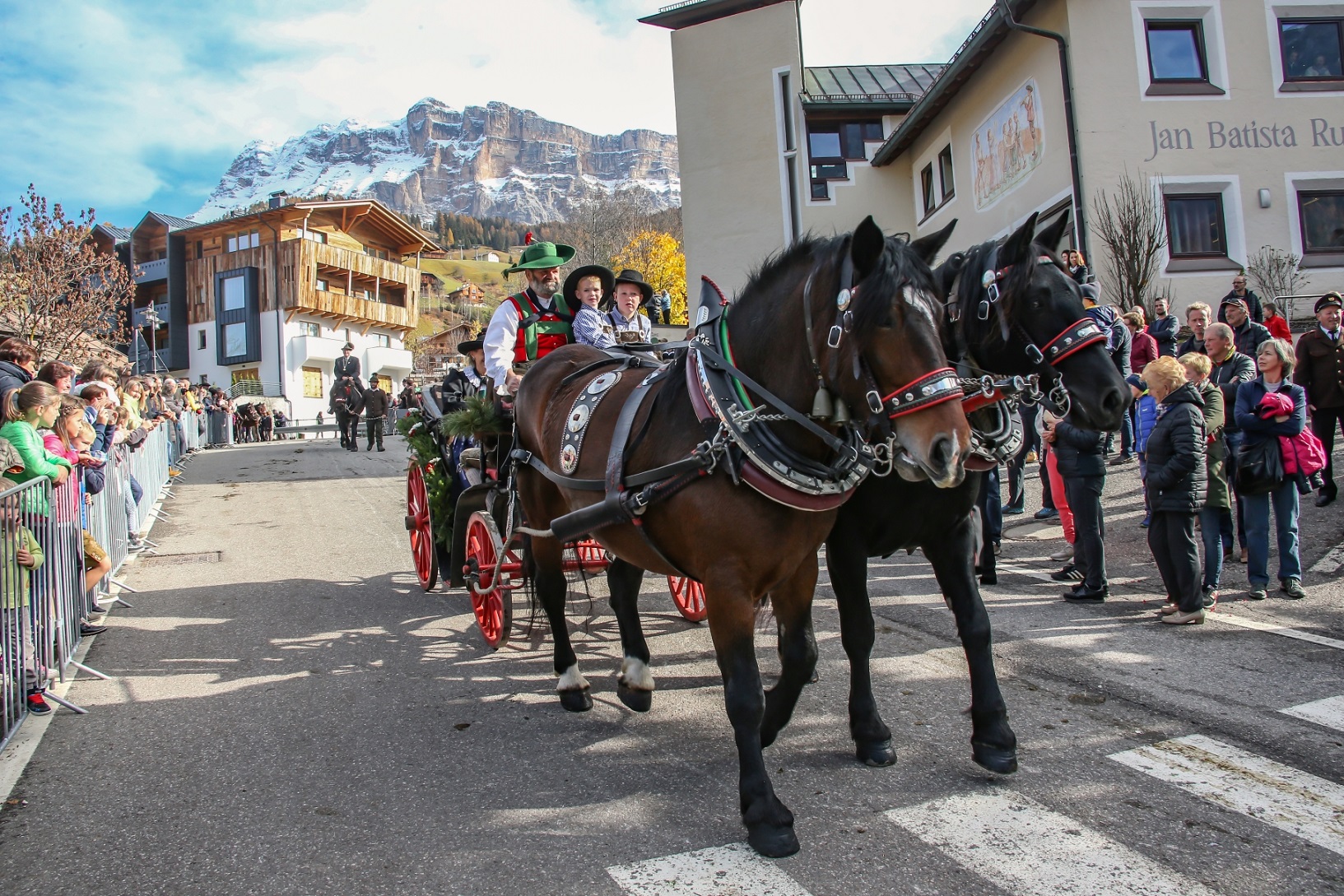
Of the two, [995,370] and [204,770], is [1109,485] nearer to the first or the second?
[995,370]

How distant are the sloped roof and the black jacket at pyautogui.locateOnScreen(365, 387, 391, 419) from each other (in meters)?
13.1

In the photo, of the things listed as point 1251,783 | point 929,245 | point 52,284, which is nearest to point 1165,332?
point 1251,783

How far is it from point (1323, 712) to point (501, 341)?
4.57 meters

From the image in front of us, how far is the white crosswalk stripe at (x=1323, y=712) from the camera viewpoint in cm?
367

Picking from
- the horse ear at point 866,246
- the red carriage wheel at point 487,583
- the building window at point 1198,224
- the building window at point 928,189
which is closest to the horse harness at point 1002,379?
the horse ear at point 866,246

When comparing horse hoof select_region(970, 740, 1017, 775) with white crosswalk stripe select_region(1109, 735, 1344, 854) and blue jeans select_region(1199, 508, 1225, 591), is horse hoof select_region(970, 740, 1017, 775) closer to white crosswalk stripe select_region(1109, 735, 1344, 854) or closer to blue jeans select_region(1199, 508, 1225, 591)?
white crosswalk stripe select_region(1109, 735, 1344, 854)

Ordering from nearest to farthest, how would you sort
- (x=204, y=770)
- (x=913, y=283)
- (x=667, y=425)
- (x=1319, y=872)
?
(x=1319, y=872)
(x=913, y=283)
(x=667, y=425)
(x=204, y=770)

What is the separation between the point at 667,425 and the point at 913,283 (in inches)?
40.7

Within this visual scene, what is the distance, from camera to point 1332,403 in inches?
321

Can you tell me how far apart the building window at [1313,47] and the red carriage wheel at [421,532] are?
1608cm

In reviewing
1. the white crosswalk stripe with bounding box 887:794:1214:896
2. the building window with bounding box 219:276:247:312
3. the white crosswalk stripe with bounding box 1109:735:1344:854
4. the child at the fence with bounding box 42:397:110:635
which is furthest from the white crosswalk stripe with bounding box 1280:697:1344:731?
the building window with bounding box 219:276:247:312

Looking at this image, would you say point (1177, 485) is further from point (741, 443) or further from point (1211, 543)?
point (741, 443)

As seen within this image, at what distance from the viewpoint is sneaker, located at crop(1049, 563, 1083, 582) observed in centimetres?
659

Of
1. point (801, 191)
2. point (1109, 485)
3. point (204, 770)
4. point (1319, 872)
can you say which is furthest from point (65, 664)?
point (801, 191)
